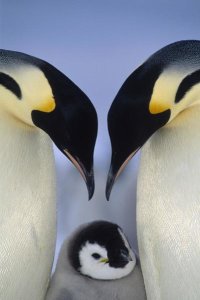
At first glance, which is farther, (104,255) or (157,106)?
(104,255)

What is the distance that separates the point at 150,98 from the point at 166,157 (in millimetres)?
193

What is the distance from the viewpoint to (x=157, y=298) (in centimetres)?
108

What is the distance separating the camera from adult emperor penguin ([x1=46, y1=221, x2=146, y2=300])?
1321mm

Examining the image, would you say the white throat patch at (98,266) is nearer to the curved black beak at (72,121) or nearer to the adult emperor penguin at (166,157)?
the adult emperor penguin at (166,157)

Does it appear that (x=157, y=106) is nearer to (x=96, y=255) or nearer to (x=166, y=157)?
(x=166, y=157)

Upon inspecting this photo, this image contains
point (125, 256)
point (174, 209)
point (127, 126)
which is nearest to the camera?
point (127, 126)

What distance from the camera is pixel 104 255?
136cm

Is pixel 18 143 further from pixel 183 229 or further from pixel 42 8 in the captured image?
pixel 42 8

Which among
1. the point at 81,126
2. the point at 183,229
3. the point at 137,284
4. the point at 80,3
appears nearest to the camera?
the point at 81,126

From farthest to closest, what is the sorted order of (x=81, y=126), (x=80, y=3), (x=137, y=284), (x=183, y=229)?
1. (x=80, y=3)
2. (x=137, y=284)
3. (x=183, y=229)
4. (x=81, y=126)

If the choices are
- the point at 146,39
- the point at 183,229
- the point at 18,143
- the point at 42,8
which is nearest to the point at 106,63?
the point at 146,39

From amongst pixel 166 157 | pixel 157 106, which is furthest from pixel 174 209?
pixel 157 106

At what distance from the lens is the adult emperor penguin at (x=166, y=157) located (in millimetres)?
887

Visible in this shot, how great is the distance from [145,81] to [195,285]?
0.45 m
